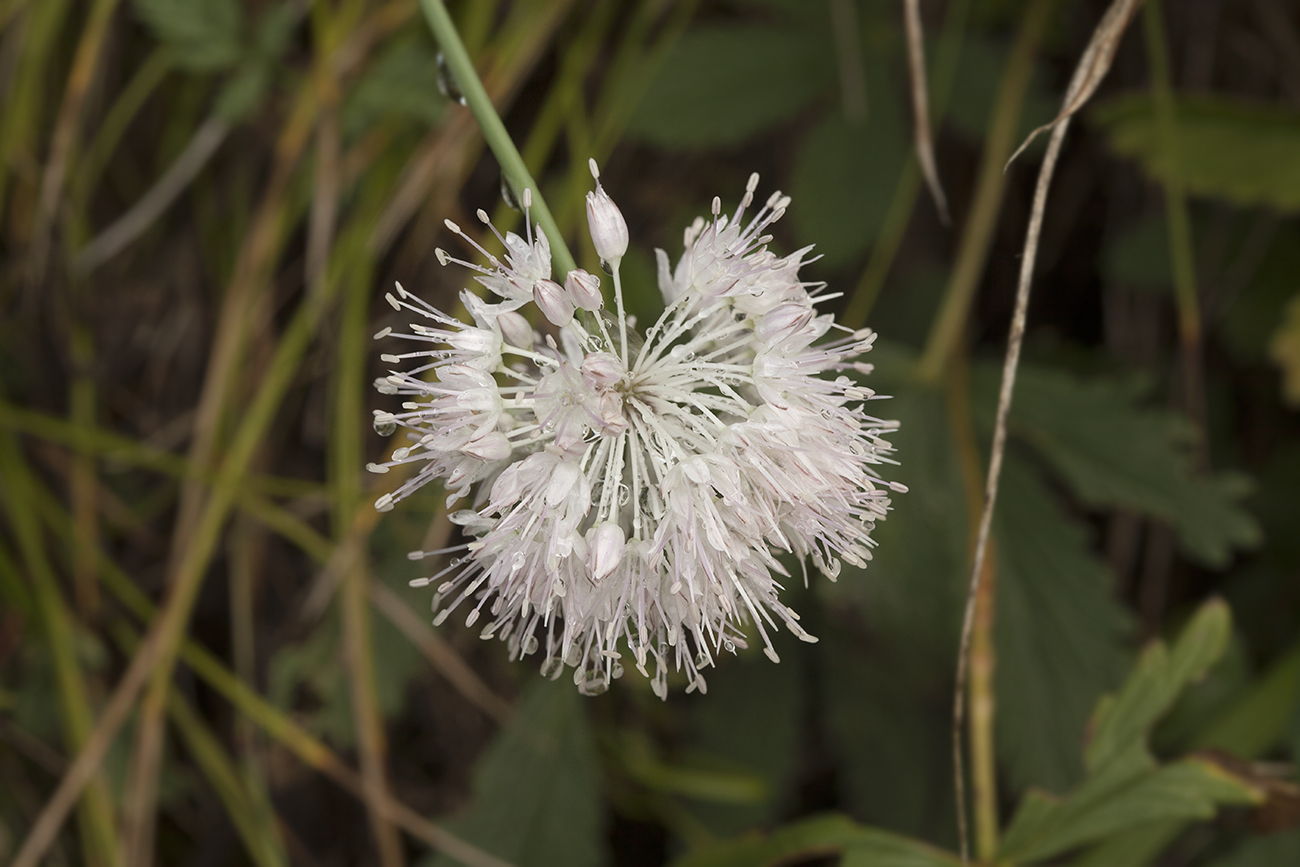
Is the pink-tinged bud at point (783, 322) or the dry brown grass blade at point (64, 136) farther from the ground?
the dry brown grass blade at point (64, 136)

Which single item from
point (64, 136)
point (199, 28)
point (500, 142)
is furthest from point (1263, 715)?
point (64, 136)

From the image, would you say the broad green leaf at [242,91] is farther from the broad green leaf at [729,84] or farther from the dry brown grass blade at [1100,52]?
the dry brown grass blade at [1100,52]

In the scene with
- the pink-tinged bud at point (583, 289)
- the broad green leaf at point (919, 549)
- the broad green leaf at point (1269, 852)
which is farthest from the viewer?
the broad green leaf at point (919, 549)

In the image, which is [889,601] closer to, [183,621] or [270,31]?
[183,621]

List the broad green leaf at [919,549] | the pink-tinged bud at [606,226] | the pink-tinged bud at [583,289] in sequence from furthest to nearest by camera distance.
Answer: the broad green leaf at [919,549]
the pink-tinged bud at [606,226]
the pink-tinged bud at [583,289]

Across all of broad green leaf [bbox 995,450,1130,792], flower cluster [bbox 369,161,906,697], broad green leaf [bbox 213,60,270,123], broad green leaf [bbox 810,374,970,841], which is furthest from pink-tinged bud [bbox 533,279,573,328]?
broad green leaf [bbox 213,60,270,123]

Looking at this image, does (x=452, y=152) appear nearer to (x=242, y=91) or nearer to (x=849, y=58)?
(x=242, y=91)

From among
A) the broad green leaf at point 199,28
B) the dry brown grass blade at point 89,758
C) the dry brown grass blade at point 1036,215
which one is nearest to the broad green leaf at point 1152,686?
the dry brown grass blade at point 1036,215
